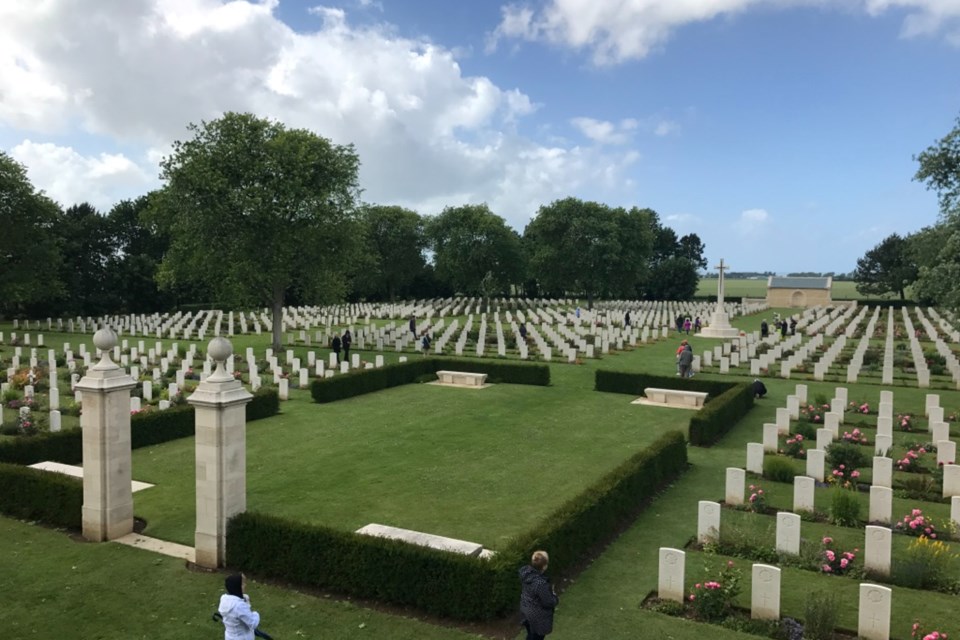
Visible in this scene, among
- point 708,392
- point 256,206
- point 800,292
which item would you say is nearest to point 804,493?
point 708,392

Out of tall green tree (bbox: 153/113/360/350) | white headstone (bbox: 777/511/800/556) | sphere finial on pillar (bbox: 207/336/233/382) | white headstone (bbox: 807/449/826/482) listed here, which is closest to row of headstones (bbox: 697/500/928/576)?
white headstone (bbox: 777/511/800/556)

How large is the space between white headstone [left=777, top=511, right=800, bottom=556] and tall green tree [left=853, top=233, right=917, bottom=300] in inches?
3120

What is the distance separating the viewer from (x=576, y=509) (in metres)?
9.17

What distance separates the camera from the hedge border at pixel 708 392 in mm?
15555

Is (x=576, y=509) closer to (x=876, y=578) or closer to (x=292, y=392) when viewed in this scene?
(x=876, y=578)

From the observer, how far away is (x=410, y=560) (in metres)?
7.72

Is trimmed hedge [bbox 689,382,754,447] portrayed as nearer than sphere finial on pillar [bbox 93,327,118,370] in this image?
No

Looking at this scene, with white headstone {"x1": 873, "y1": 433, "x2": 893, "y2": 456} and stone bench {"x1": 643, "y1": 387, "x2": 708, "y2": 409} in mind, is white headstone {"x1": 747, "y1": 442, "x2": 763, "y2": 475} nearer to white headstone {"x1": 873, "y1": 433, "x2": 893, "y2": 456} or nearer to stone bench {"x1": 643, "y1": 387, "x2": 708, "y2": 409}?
white headstone {"x1": 873, "y1": 433, "x2": 893, "y2": 456}

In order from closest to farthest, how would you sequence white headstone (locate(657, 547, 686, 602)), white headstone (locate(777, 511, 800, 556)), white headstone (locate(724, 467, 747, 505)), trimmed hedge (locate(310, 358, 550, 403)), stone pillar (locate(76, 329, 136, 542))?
white headstone (locate(657, 547, 686, 602)), white headstone (locate(777, 511, 800, 556)), stone pillar (locate(76, 329, 136, 542)), white headstone (locate(724, 467, 747, 505)), trimmed hedge (locate(310, 358, 550, 403))

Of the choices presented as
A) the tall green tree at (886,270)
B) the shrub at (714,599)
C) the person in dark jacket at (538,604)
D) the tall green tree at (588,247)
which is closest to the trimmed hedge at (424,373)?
the shrub at (714,599)

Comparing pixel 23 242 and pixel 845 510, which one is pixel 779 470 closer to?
pixel 845 510

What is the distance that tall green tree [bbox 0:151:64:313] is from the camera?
38688mm

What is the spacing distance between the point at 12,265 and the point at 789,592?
44.6 metres

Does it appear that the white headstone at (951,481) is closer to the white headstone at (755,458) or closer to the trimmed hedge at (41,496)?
the white headstone at (755,458)
